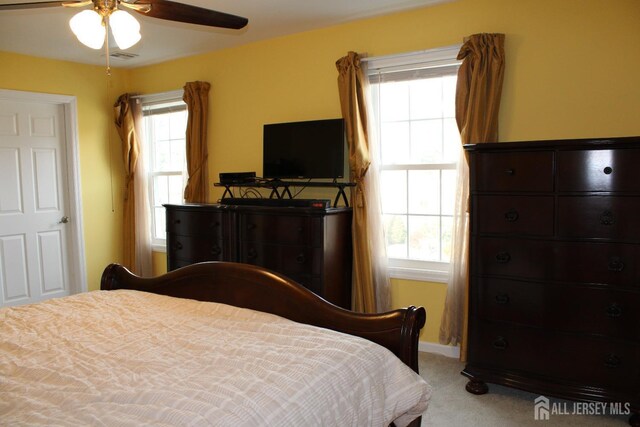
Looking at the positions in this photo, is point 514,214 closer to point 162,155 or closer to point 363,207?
point 363,207

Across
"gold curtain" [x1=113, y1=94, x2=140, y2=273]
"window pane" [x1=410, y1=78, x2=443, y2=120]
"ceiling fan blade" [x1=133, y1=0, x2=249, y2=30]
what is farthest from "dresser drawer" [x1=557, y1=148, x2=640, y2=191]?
"gold curtain" [x1=113, y1=94, x2=140, y2=273]

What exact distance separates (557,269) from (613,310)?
32 cm

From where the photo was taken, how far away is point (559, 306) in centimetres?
257

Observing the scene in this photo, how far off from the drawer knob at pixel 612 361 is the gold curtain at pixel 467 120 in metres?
0.88

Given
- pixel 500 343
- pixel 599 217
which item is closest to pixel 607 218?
pixel 599 217

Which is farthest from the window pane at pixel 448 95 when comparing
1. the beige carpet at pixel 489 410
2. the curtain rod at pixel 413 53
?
the beige carpet at pixel 489 410

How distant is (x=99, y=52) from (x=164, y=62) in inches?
24.8

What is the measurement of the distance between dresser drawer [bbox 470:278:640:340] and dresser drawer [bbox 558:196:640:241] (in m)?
0.28

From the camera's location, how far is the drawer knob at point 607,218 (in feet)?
8.00

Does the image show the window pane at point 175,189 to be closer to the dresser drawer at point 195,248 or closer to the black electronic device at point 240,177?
the dresser drawer at point 195,248

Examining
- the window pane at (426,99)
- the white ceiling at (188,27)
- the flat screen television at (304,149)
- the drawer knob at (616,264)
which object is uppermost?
the white ceiling at (188,27)

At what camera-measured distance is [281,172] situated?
395 cm

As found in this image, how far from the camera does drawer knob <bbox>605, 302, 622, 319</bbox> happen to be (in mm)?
2441

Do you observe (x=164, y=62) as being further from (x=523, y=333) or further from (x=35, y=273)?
(x=523, y=333)
